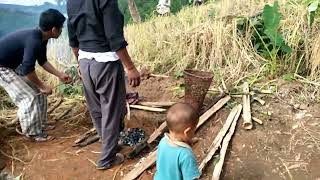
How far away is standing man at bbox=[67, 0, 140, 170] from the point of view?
11.5ft

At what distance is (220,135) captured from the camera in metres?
4.28

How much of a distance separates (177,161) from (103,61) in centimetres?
137

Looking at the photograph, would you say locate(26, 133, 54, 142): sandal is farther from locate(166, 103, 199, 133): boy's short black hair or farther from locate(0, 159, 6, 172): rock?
locate(166, 103, 199, 133): boy's short black hair

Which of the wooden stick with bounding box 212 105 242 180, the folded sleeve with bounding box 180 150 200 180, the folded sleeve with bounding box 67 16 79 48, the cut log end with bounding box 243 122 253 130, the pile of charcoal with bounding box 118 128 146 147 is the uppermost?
the folded sleeve with bounding box 67 16 79 48

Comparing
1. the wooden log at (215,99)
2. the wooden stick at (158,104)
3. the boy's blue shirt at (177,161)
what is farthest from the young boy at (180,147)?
the wooden stick at (158,104)

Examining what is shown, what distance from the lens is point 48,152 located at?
4578mm

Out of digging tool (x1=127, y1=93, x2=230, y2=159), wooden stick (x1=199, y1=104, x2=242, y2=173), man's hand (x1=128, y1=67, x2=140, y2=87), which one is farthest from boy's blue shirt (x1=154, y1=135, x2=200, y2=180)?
digging tool (x1=127, y1=93, x2=230, y2=159)

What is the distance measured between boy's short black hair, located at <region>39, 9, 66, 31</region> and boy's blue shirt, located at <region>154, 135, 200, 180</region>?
2166 millimetres

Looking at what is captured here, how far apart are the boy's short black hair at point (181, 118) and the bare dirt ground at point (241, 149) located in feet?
4.29

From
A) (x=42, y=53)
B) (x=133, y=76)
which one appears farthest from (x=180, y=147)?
(x=42, y=53)

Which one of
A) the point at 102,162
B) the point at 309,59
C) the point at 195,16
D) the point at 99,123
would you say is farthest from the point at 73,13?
the point at 195,16

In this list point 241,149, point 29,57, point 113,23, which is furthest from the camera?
point 29,57

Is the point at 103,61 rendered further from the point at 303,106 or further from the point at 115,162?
the point at 303,106

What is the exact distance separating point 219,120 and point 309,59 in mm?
1516
